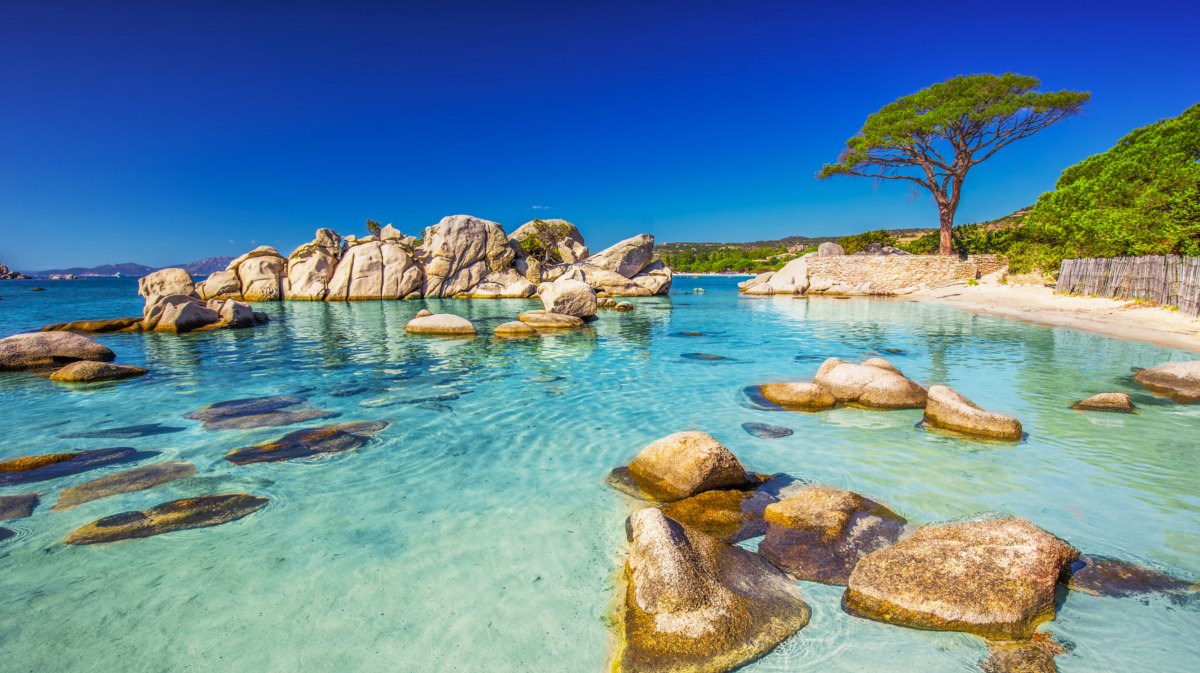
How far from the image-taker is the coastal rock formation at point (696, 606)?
314 centimetres

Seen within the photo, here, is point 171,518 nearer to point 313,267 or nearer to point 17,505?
point 17,505

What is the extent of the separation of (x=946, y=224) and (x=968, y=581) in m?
43.1

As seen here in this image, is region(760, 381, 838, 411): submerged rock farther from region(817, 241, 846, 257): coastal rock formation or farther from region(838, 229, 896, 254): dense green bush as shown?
region(838, 229, 896, 254): dense green bush

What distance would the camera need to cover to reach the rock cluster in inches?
1677

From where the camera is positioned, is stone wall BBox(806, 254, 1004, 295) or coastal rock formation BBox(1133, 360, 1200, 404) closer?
coastal rock formation BBox(1133, 360, 1200, 404)

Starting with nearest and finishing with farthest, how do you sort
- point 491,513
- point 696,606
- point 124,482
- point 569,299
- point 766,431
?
point 696,606 → point 491,513 → point 124,482 → point 766,431 → point 569,299

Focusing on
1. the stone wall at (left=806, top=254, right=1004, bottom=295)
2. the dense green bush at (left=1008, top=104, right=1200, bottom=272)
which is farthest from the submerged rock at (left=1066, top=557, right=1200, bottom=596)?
the stone wall at (left=806, top=254, right=1004, bottom=295)

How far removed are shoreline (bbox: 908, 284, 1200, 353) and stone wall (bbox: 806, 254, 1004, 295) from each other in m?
4.99

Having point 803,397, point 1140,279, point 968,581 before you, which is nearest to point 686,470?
point 968,581

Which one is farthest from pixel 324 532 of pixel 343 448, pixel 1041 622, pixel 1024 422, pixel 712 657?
pixel 1024 422

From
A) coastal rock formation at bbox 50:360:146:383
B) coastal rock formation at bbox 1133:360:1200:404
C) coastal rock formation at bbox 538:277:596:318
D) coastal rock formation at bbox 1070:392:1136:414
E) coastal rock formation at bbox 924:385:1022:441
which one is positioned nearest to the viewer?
coastal rock formation at bbox 924:385:1022:441

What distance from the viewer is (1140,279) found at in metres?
19.9

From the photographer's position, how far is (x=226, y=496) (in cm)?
546

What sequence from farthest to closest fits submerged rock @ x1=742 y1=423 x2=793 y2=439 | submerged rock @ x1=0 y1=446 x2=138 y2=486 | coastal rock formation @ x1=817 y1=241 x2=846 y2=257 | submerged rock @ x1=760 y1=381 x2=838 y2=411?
coastal rock formation @ x1=817 y1=241 x2=846 y2=257
submerged rock @ x1=760 y1=381 x2=838 y2=411
submerged rock @ x1=742 y1=423 x2=793 y2=439
submerged rock @ x1=0 y1=446 x2=138 y2=486
